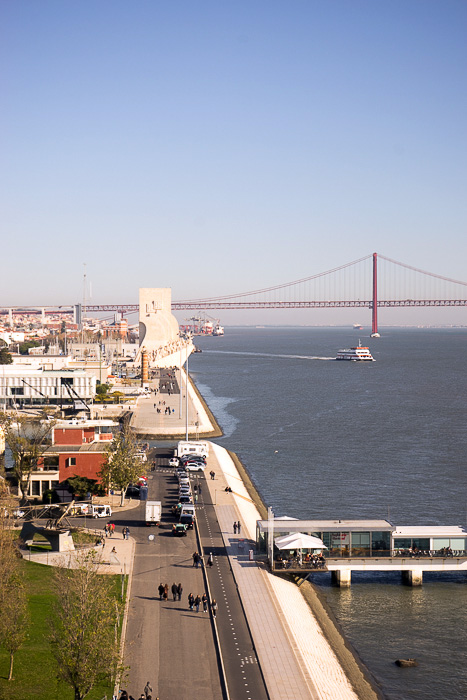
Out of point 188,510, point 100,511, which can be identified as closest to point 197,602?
point 188,510

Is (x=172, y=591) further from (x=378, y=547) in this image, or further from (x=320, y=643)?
(x=378, y=547)

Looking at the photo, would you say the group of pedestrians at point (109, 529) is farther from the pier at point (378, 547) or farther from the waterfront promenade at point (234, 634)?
the pier at point (378, 547)

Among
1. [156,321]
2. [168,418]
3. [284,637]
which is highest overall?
[156,321]

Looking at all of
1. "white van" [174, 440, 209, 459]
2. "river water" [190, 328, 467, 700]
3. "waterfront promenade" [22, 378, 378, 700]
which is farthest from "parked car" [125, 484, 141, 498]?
"white van" [174, 440, 209, 459]

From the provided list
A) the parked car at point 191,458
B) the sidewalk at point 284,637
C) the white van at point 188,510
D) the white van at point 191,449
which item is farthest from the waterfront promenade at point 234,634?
the white van at point 191,449

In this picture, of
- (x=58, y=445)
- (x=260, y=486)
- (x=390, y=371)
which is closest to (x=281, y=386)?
(x=390, y=371)

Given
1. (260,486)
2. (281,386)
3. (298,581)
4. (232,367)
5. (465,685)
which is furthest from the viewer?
(232,367)

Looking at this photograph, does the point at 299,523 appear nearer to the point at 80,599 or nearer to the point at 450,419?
the point at 80,599
